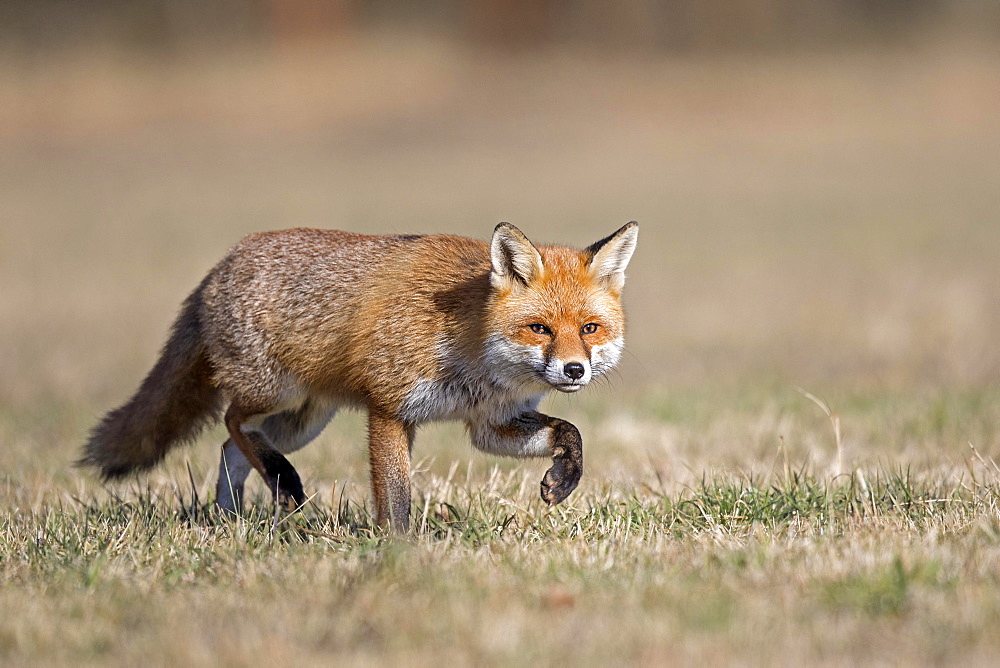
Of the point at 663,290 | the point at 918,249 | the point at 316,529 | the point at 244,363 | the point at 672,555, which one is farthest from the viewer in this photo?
the point at 918,249

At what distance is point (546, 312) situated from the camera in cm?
518

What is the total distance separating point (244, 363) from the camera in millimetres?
5867

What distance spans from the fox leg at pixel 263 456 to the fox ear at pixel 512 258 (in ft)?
5.54

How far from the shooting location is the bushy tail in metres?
6.24

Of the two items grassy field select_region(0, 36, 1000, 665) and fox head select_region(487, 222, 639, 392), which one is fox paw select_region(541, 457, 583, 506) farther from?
fox head select_region(487, 222, 639, 392)

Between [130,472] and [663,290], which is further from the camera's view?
[663,290]

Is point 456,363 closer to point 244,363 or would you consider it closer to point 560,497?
point 560,497

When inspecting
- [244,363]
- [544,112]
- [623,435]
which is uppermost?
[544,112]

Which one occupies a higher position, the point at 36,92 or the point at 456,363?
the point at 36,92

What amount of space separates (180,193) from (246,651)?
81.3ft

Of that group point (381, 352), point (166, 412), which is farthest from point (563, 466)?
point (166, 412)

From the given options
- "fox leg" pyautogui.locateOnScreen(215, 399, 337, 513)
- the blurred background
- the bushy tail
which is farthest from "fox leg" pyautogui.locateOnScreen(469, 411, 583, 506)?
the bushy tail

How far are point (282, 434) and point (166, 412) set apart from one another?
27.4 inches

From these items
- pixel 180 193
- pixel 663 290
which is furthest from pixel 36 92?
pixel 663 290
